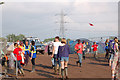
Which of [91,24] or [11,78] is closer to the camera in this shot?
[11,78]

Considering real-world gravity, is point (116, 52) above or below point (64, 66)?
above

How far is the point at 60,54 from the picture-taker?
10.6 m

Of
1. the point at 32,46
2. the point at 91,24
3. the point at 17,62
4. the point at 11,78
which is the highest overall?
the point at 91,24

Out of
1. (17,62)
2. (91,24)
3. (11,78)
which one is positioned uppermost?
(91,24)

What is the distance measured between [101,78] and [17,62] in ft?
14.6

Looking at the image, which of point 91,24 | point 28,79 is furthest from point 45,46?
point 28,79

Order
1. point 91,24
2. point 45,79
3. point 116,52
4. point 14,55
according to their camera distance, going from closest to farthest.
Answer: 1. point 116,52
2. point 45,79
3. point 14,55
4. point 91,24

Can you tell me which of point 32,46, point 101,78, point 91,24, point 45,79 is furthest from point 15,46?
point 91,24

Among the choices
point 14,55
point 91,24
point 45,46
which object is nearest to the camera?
point 14,55

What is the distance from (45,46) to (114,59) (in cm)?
2740

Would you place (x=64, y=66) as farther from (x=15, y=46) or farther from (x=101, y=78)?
(x=15, y=46)

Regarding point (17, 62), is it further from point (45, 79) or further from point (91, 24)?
point (91, 24)

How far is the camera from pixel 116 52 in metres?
9.41

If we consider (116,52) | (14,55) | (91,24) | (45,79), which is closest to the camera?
(116,52)
